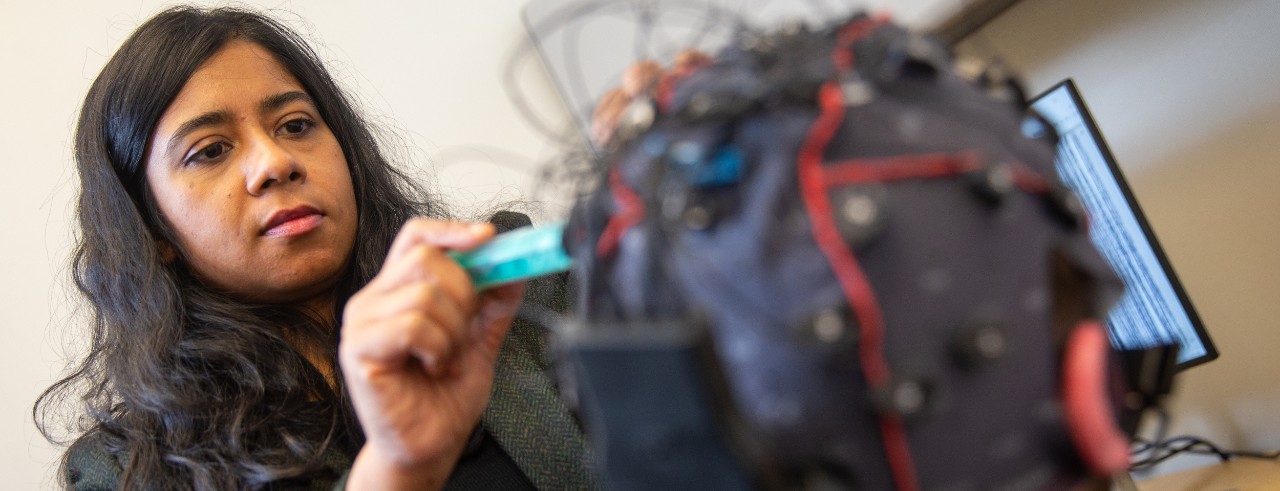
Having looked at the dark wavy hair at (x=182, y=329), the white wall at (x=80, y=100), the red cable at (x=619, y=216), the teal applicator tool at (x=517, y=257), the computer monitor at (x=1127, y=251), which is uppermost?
the white wall at (x=80, y=100)

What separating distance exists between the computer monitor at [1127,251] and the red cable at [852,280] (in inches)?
23.1

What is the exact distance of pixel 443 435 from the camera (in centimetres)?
58

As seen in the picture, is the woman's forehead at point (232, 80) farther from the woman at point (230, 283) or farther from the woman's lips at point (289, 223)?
the woman's lips at point (289, 223)

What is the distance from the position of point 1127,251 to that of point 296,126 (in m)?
0.84

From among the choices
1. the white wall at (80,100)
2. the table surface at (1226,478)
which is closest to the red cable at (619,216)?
the table surface at (1226,478)

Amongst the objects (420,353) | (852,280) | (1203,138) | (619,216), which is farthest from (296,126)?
(1203,138)

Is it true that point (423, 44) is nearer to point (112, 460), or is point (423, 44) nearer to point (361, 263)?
point (361, 263)

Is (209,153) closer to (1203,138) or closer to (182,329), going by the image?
(182,329)

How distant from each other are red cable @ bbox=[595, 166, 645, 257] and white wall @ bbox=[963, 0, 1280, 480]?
2.42 ft

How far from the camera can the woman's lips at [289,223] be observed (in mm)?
809

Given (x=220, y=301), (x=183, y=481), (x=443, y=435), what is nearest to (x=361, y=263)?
(x=220, y=301)

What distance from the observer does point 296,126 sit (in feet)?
3.00

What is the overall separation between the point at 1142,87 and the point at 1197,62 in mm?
59

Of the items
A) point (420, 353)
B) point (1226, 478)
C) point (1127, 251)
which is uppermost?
point (420, 353)
